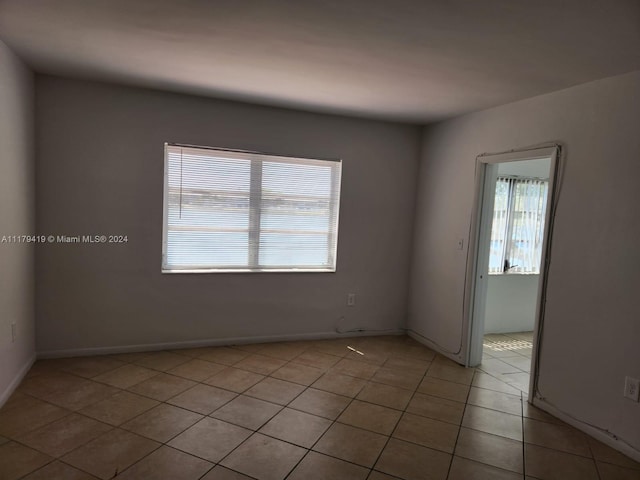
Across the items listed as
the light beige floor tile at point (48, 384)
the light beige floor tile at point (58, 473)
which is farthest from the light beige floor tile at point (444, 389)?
the light beige floor tile at point (48, 384)

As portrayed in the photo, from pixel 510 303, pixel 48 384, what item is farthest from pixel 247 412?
pixel 510 303

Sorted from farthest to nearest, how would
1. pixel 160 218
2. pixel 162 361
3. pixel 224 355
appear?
pixel 224 355, pixel 160 218, pixel 162 361

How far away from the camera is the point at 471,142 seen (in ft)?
12.7

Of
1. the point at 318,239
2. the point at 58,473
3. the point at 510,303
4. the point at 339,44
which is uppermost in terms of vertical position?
the point at 339,44

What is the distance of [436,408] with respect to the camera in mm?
3020

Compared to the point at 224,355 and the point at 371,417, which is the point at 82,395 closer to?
the point at 224,355

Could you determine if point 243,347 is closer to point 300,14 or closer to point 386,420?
point 386,420

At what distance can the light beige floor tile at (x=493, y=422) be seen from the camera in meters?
2.74

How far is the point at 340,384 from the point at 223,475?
Answer: 139cm

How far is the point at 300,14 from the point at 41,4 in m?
1.27

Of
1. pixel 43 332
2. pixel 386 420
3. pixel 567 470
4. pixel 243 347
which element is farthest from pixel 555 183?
pixel 43 332

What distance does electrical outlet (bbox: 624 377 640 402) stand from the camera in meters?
2.45

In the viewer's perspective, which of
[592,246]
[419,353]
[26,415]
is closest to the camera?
[26,415]

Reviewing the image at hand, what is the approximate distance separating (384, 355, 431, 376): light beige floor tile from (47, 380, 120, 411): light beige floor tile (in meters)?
2.31
